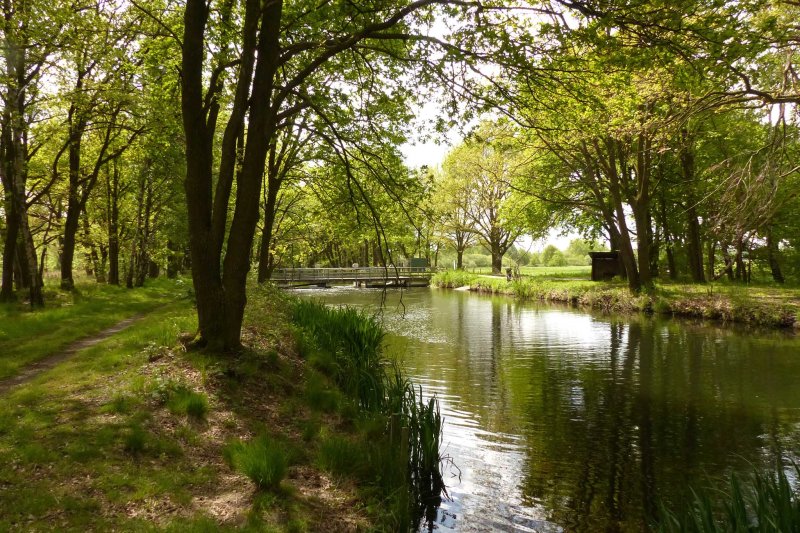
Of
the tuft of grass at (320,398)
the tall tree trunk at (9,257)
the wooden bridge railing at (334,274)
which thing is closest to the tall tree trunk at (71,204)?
the tall tree trunk at (9,257)

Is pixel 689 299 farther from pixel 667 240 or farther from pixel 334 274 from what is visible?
pixel 334 274

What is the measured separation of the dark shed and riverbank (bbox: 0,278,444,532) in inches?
1067

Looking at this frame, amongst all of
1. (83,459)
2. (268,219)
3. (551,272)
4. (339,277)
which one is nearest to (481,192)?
(551,272)

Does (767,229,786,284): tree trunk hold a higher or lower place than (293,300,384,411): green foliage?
higher

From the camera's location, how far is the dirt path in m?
7.11

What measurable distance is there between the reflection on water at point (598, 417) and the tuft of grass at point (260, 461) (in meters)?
1.84

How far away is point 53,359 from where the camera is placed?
8.69m

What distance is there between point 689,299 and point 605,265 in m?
10.8

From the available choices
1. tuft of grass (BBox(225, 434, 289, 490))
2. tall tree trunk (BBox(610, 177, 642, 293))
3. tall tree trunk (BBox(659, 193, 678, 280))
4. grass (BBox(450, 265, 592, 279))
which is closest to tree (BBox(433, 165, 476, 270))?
grass (BBox(450, 265, 592, 279))

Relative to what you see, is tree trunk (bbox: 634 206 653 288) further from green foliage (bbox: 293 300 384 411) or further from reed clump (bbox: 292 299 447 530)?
reed clump (bbox: 292 299 447 530)

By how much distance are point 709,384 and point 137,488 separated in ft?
36.1

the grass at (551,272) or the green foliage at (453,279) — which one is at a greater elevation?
the grass at (551,272)

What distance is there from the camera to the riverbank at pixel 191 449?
13.1 ft

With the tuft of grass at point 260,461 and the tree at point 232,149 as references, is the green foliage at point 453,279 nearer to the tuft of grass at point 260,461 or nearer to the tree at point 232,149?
the tree at point 232,149
